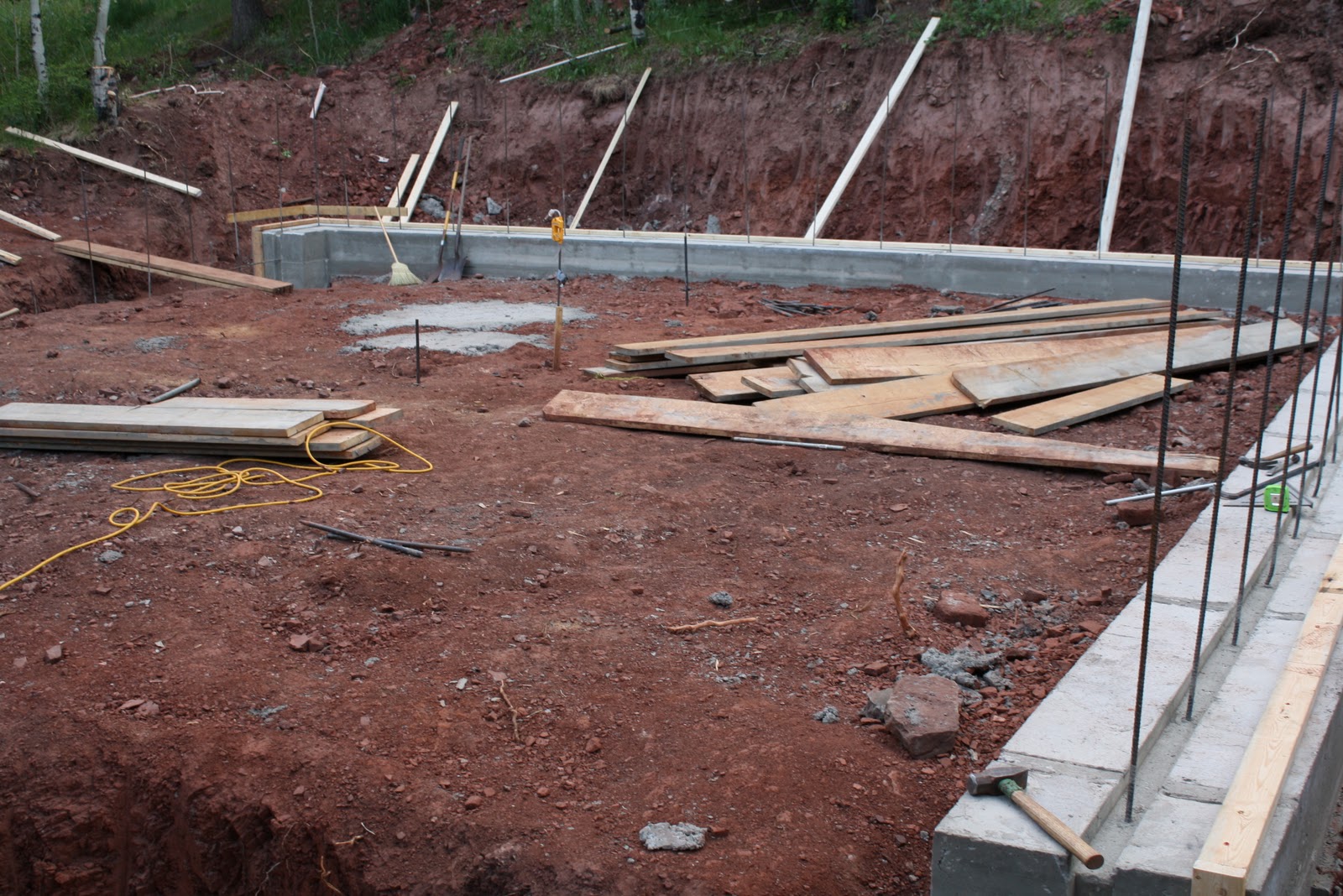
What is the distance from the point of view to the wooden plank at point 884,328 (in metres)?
8.67

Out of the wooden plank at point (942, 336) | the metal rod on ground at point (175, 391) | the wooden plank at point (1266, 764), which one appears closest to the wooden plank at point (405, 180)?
the metal rod on ground at point (175, 391)

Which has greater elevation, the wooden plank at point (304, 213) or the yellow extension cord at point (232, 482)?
the wooden plank at point (304, 213)

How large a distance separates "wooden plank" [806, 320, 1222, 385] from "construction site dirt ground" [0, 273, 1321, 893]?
1.31 meters

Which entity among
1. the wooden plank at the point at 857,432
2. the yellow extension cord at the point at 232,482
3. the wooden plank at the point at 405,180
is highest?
the wooden plank at the point at 405,180

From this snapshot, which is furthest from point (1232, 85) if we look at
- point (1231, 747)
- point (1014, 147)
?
point (1231, 747)

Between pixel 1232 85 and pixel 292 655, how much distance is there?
42.1 feet

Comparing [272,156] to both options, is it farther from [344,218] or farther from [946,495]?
[946,495]

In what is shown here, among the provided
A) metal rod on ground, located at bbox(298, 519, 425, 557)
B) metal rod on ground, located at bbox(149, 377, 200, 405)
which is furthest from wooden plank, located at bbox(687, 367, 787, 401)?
metal rod on ground, located at bbox(149, 377, 200, 405)

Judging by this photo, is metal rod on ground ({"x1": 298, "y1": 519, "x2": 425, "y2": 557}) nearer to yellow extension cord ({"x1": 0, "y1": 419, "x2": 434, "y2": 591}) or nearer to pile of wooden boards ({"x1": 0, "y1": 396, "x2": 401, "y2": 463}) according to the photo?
yellow extension cord ({"x1": 0, "y1": 419, "x2": 434, "y2": 591})

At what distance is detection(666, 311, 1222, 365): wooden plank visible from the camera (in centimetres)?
852

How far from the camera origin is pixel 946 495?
610 cm

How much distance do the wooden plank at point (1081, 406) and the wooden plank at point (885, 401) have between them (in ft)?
1.26

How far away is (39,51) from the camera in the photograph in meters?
16.5

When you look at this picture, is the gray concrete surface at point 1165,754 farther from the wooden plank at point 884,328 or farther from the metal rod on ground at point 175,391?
the metal rod on ground at point 175,391
